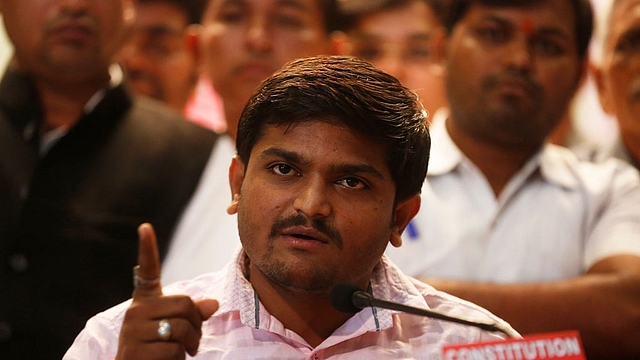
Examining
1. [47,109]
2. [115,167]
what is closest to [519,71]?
[115,167]

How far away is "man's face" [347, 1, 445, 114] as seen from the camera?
3.62m

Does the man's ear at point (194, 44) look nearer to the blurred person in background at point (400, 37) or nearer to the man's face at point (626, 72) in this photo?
the blurred person in background at point (400, 37)

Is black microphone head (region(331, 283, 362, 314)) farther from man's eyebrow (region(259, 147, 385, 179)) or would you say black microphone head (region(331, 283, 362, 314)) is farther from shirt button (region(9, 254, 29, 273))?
shirt button (region(9, 254, 29, 273))

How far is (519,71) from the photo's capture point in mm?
2803

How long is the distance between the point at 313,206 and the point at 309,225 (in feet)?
0.12

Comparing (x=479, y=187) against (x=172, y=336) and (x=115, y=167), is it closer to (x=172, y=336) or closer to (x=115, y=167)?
(x=115, y=167)

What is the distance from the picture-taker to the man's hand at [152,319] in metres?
1.55

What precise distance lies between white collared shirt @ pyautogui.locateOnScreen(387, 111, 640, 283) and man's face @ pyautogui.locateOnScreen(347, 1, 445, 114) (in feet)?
2.51

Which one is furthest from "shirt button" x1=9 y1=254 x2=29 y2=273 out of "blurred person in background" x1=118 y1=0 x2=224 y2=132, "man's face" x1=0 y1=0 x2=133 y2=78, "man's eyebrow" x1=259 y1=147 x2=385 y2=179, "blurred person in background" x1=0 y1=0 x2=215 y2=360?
"blurred person in background" x1=118 y1=0 x2=224 y2=132

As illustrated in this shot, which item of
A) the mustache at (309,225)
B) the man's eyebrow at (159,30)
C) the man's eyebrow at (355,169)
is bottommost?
the mustache at (309,225)

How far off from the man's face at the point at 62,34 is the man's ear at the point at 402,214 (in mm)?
1278

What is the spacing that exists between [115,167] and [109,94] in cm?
25

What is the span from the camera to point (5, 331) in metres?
2.44

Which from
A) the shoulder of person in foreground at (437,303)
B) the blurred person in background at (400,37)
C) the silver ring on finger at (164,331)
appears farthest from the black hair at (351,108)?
the blurred person in background at (400,37)
